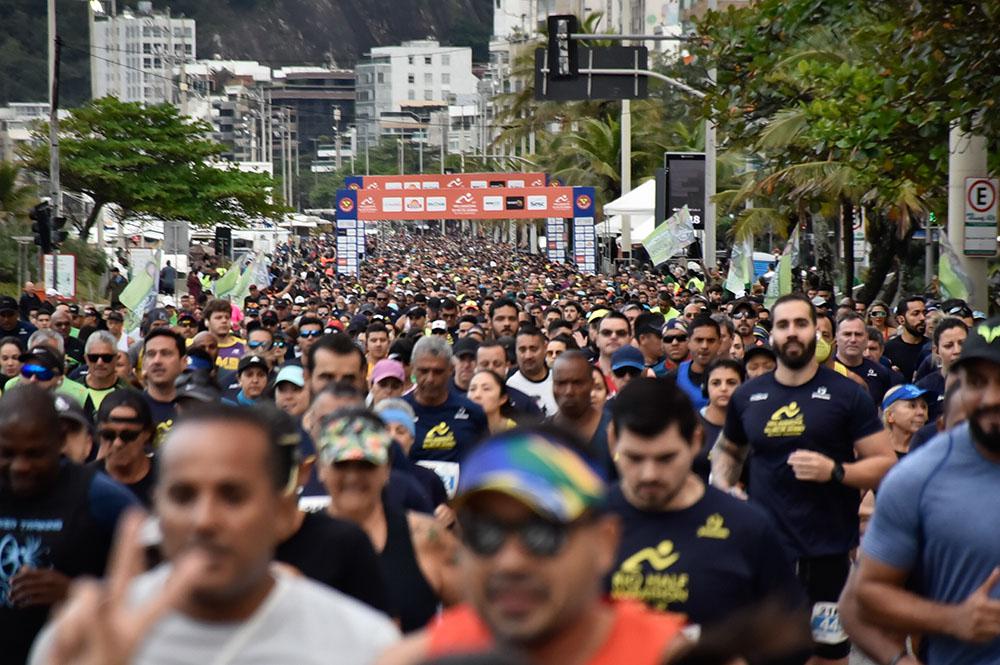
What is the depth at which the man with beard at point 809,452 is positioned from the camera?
7.64 metres

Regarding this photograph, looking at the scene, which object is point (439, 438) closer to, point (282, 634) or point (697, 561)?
point (697, 561)

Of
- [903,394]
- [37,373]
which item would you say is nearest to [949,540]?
[903,394]

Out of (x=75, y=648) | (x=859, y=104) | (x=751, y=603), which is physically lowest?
(x=751, y=603)

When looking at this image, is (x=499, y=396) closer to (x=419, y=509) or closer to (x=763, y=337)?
(x=419, y=509)

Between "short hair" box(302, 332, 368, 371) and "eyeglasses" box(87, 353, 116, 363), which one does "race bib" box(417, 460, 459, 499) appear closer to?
"short hair" box(302, 332, 368, 371)

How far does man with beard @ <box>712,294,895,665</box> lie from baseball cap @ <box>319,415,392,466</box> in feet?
7.52

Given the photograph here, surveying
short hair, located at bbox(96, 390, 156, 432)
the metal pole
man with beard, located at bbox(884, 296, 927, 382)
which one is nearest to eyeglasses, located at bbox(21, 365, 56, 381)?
short hair, located at bbox(96, 390, 156, 432)

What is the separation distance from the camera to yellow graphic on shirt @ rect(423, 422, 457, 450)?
9523mm

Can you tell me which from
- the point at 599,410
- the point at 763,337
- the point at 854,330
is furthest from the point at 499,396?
the point at 763,337

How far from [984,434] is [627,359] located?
21.9 ft

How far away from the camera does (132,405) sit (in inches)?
284

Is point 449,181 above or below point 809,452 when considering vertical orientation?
above

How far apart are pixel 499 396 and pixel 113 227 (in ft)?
236

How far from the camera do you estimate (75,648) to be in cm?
271
